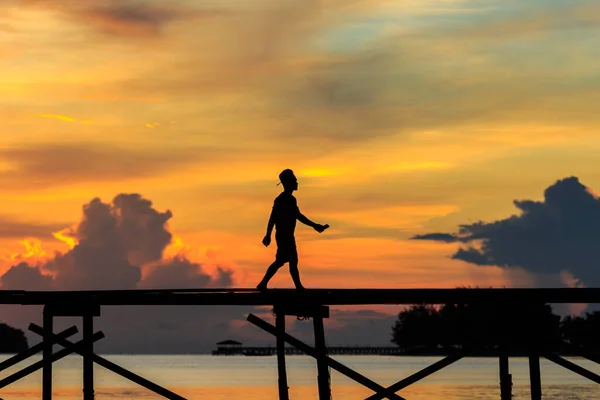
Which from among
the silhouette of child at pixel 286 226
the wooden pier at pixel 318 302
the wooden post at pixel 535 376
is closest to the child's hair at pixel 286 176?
the silhouette of child at pixel 286 226

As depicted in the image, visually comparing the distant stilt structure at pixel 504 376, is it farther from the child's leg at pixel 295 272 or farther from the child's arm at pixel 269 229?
the child's arm at pixel 269 229

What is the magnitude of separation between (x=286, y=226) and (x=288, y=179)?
0.99 metres

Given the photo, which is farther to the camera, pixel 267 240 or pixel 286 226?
pixel 267 240

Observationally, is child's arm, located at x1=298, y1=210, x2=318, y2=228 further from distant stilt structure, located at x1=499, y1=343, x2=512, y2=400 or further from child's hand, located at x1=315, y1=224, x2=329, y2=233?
distant stilt structure, located at x1=499, y1=343, x2=512, y2=400

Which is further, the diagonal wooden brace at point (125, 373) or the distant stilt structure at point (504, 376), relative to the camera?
the diagonal wooden brace at point (125, 373)

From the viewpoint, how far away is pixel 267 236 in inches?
1038

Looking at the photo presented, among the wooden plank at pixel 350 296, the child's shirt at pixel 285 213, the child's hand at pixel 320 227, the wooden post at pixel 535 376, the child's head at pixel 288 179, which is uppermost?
the child's head at pixel 288 179

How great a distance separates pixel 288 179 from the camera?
25.8 metres

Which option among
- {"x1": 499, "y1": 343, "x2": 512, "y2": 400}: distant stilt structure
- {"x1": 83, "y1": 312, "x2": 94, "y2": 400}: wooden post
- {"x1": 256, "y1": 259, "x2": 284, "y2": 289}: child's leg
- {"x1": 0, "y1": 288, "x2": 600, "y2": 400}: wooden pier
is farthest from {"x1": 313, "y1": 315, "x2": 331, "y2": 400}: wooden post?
{"x1": 83, "y1": 312, "x2": 94, "y2": 400}: wooden post

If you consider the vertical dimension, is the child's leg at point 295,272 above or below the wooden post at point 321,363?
above

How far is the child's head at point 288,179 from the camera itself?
84.3 feet

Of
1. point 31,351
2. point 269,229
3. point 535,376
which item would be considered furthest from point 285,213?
point 31,351

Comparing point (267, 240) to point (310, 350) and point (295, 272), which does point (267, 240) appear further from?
point (310, 350)

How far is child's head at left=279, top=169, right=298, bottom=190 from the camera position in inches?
1011
